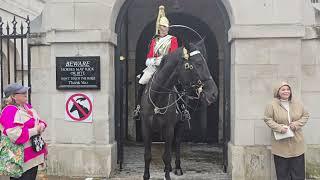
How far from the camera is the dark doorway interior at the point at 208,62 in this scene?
11.5 metres

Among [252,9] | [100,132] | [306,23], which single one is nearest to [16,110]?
[100,132]

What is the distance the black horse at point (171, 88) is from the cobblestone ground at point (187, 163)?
89cm

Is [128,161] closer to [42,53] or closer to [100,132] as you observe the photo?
[100,132]

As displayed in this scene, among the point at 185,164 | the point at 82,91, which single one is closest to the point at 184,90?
the point at 82,91

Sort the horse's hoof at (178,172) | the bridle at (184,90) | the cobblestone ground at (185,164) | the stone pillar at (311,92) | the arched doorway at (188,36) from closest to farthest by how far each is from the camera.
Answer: the bridle at (184,90) < the stone pillar at (311,92) < the cobblestone ground at (185,164) < the horse's hoof at (178,172) < the arched doorway at (188,36)

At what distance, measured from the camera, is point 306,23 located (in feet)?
23.6

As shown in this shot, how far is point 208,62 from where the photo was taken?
11508 mm

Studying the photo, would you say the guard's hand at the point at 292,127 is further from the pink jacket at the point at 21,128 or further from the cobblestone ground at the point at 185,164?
the pink jacket at the point at 21,128

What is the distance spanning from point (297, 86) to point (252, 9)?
5.02 feet

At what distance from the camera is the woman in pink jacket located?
4.76 m

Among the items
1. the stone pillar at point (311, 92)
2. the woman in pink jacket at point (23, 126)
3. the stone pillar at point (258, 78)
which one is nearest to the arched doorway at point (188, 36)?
the stone pillar at point (311, 92)

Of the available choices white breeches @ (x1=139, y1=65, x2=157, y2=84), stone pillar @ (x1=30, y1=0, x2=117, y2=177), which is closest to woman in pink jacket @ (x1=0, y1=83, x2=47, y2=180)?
stone pillar @ (x1=30, y1=0, x2=117, y2=177)

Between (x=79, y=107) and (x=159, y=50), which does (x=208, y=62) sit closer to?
(x=159, y=50)

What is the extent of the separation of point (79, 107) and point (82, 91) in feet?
0.97
